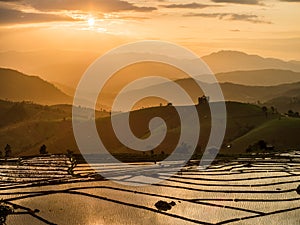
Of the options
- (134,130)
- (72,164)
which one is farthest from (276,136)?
(134,130)

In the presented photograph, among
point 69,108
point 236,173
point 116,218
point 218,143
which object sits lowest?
point 116,218

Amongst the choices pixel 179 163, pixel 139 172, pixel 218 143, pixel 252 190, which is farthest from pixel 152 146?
pixel 252 190

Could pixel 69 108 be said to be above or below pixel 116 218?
above

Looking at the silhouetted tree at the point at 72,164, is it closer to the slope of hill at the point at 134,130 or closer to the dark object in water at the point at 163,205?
the dark object in water at the point at 163,205

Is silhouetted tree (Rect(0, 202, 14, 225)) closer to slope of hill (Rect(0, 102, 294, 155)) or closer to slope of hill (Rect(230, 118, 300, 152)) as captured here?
slope of hill (Rect(230, 118, 300, 152))

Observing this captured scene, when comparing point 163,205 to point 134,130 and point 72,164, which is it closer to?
point 72,164

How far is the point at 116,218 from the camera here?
28.8m

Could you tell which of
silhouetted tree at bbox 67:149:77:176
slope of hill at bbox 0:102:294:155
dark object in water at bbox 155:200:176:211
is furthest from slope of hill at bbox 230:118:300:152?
dark object in water at bbox 155:200:176:211

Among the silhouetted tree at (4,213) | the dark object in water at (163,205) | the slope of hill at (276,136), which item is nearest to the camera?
the silhouetted tree at (4,213)

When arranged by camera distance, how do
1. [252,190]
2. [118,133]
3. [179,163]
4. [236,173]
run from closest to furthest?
[252,190], [236,173], [179,163], [118,133]

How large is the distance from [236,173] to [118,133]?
53.9 meters

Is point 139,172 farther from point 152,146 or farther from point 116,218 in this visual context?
point 152,146

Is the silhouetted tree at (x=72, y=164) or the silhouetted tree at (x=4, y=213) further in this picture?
the silhouetted tree at (x=72, y=164)

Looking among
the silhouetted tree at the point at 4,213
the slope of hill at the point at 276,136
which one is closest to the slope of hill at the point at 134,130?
the slope of hill at the point at 276,136
